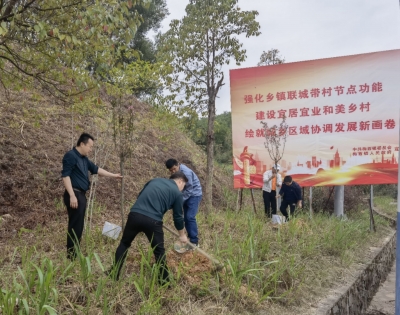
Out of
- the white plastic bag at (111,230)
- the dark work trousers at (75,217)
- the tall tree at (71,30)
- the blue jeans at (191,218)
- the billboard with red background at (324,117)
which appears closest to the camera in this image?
the tall tree at (71,30)

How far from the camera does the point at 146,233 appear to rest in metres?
3.46

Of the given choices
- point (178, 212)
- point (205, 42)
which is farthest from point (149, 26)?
point (178, 212)

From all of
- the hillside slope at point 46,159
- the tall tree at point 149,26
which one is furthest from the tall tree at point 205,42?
the tall tree at point 149,26

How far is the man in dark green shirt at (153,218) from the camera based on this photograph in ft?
11.2

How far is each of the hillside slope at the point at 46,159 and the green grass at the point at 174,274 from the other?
23.3 inches

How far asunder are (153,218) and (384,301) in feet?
16.7

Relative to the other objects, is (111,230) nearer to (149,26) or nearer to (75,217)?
(75,217)

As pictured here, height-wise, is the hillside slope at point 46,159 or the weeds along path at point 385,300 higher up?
the hillside slope at point 46,159

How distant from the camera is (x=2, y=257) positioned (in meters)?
3.98

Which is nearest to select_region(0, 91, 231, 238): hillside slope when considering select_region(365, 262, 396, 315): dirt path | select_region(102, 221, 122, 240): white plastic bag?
select_region(102, 221, 122, 240): white plastic bag

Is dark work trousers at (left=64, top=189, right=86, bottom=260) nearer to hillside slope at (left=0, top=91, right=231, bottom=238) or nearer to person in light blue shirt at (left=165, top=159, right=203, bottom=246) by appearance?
hillside slope at (left=0, top=91, right=231, bottom=238)

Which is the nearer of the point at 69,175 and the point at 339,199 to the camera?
the point at 69,175

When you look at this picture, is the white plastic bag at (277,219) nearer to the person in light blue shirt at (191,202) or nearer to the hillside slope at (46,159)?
the person in light blue shirt at (191,202)

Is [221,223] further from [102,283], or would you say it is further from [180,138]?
[180,138]
